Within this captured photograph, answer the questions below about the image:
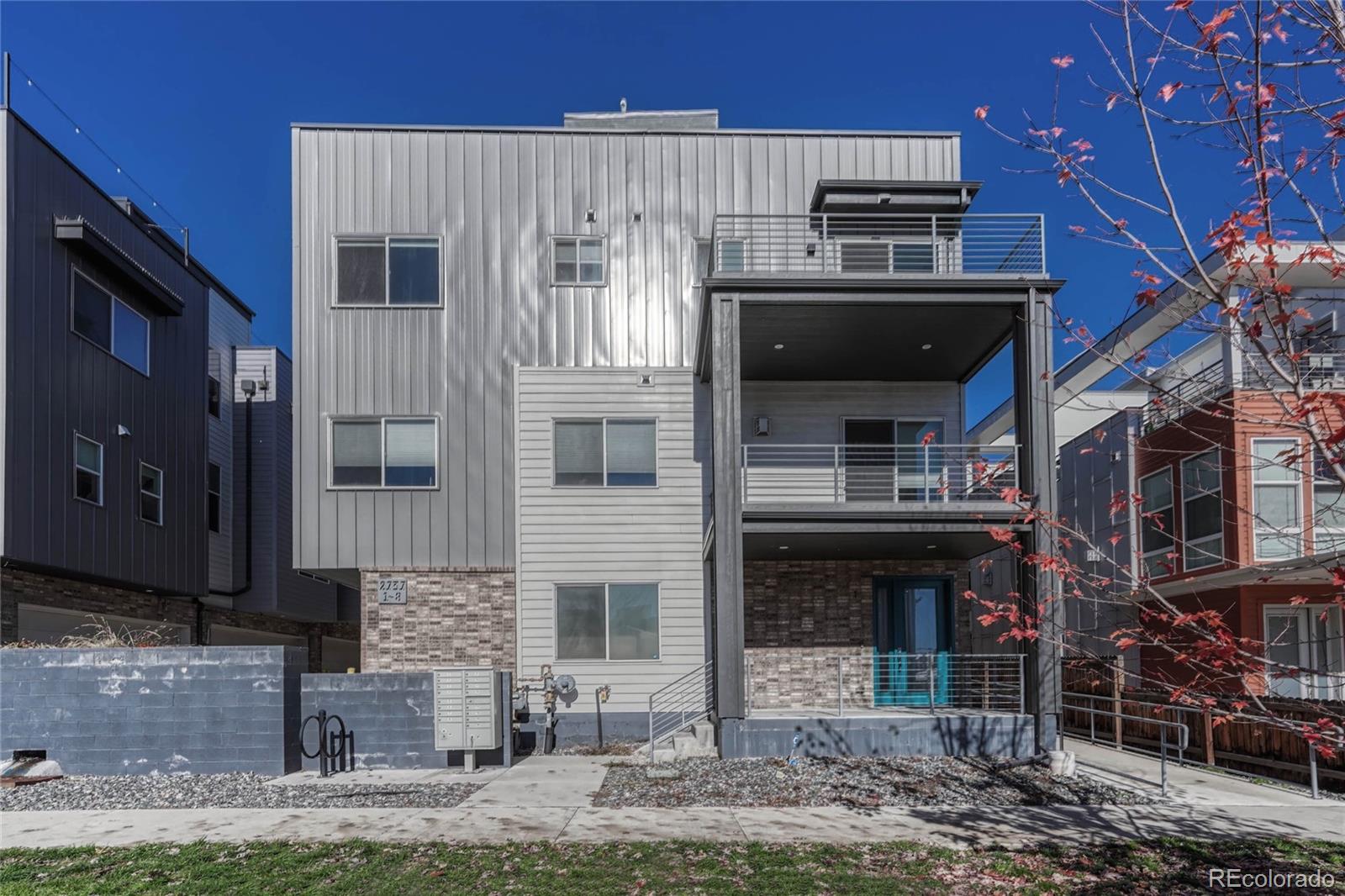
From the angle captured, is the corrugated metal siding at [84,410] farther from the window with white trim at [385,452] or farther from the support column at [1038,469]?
the support column at [1038,469]

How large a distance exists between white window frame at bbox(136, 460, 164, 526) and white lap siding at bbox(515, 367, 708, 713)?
7.46 meters

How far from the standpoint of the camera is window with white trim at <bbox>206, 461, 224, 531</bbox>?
21875mm

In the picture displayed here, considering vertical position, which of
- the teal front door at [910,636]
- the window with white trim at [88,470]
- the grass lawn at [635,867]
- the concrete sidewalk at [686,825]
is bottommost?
the concrete sidewalk at [686,825]

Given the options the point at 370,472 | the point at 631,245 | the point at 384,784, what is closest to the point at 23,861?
the point at 384,784

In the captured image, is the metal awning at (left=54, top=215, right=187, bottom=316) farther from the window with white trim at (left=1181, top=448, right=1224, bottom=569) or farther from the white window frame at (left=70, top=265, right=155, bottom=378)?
the window with white trim at (left=1181, top=448, right=1224, bottom=569)

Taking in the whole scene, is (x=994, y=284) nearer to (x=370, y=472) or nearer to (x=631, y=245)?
(x=631, y=245)

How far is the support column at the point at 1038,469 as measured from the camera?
42.3ft

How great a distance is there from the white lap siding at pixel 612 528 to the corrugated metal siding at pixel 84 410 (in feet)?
23.2

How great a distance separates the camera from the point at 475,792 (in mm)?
11102

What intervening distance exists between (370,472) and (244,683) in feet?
14.5

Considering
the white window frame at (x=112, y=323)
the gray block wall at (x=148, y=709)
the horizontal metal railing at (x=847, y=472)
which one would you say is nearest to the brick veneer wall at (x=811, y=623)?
the horizontal metal railing at (x=847, y=472)

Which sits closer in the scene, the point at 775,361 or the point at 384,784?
the point at 384,784

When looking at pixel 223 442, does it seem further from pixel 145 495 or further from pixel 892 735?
pixel 892 735

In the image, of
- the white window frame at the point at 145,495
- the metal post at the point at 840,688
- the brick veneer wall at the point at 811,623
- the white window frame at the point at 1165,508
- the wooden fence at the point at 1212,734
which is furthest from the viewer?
the white window frame at the point at 145,495
